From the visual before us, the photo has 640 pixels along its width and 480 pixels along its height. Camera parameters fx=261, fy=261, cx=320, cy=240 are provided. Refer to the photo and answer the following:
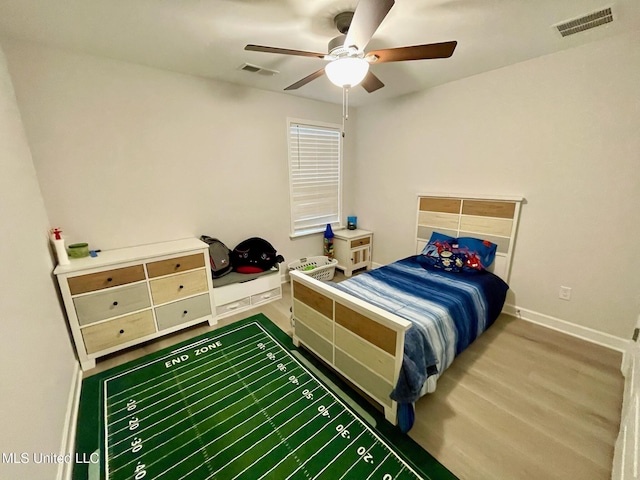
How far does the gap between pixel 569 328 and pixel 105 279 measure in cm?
404

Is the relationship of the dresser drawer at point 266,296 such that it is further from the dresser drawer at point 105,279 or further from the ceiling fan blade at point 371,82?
the ceiling fan blade at point 371,82

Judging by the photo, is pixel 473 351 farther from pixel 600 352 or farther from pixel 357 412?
pixel 357 412

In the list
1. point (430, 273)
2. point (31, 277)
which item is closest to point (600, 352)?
point (430, 273)

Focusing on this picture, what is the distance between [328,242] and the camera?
153 inches

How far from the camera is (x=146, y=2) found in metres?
1.48

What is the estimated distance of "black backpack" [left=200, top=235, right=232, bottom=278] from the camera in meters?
2.74

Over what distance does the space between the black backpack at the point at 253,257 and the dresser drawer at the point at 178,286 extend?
1.56 feet

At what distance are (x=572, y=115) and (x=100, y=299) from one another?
412 centimetres

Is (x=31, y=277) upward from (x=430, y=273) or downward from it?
upward

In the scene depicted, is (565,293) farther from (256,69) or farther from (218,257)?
(256,69)

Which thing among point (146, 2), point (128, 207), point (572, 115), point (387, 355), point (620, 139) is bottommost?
point (387, 355)

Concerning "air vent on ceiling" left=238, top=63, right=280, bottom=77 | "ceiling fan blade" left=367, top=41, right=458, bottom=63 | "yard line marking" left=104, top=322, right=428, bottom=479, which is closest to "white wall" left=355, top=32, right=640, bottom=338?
"ceiling fan blade" left=367, top=41, right=458, bottom=63

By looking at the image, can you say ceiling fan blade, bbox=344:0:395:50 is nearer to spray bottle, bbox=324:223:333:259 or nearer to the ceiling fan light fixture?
the ceiling fan light fixture

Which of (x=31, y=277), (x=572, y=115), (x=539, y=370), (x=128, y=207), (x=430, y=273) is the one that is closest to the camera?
(x=31, y=277)
